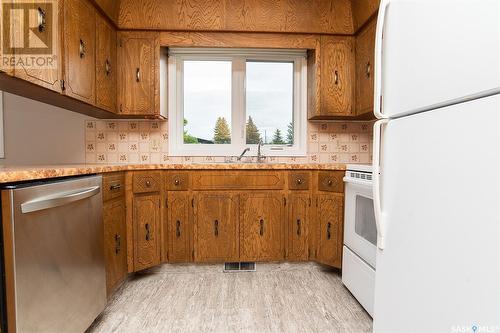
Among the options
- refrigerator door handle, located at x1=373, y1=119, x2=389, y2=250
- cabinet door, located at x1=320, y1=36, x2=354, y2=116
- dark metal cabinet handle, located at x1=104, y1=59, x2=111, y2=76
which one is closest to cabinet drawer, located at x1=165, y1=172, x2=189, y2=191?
dark metal cabinet handle, located at x1=104, y1=59, x2=111, y2=76

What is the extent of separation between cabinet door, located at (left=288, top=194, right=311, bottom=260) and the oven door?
35cm

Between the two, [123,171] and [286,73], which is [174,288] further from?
[286,73]

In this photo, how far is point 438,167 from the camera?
69cm

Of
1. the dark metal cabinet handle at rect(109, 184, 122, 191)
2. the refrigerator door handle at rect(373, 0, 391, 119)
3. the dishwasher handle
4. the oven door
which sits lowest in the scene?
the oven door

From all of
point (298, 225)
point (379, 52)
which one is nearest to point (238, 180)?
point (298, 225)

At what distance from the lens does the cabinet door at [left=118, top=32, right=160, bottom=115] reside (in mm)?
2213

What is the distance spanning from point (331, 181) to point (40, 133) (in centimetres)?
221

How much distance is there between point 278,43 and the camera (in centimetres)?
228

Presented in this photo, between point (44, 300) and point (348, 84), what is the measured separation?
2.48 m

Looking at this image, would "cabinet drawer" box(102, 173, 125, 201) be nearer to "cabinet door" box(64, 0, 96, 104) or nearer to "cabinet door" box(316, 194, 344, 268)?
"cabinet door" box(64, 0, 96, 104)

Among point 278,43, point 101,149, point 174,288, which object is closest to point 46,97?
point 101,149

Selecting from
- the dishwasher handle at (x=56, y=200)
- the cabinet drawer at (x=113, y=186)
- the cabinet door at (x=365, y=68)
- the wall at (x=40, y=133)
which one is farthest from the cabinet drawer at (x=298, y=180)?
the wall at (x=40, y=133)

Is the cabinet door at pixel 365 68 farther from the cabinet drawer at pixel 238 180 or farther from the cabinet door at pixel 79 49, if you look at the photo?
the cabinet door at pixel 79 49

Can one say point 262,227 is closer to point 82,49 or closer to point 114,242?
point 114,242
